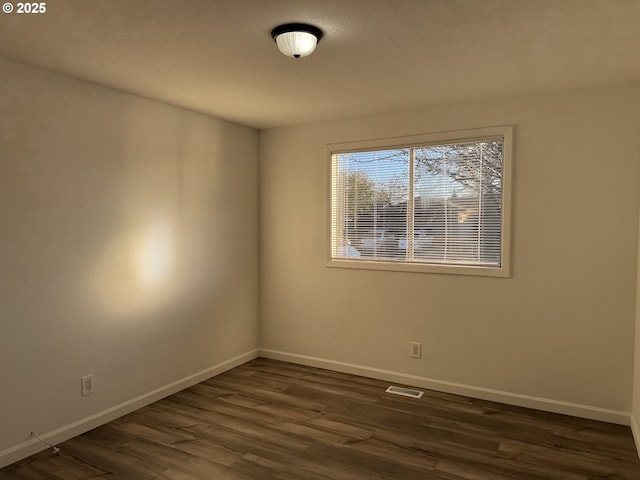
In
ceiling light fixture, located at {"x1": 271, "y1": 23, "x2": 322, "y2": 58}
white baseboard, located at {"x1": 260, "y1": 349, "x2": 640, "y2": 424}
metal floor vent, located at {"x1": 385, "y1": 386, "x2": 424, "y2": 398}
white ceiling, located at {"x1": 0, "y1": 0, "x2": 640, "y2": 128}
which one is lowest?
metal floor vent, located at {"x1": 385, "y1": 386, "x2": 424, "y2": 398}

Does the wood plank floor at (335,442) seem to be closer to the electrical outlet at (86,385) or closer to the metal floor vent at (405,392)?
the metal floor vent at (405,392)

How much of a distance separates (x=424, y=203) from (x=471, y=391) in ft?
5.47

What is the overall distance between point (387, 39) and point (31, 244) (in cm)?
250

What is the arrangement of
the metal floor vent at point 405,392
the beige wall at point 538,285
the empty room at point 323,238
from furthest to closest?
the metal floor vent at point 405,392
the beige wall at point 538,285
the empty room at point 323,238

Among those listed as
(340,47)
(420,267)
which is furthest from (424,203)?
(340,47)

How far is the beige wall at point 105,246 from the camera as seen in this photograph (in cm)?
271

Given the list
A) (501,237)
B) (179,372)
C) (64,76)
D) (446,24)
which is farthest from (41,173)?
(501,237)

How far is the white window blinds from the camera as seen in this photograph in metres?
3.66

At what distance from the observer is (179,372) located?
3871 millimetres

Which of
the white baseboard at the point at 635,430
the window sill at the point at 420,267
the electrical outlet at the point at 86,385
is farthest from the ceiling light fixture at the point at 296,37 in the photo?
the white baseboard at the point at 635,430

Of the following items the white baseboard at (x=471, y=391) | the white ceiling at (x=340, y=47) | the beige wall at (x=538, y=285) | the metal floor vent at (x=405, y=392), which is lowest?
the metal floor vent at (x=405, y=392)

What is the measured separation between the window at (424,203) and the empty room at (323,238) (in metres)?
0.02

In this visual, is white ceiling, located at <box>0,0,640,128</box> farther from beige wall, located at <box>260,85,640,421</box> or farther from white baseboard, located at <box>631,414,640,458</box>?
white baseboard, located at <box>631,414,640,458</box>

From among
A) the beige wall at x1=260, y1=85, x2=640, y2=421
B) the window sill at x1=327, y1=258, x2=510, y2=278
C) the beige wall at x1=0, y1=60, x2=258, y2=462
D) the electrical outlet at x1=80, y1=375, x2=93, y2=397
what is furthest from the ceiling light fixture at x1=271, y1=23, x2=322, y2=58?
the electrical outlet at x1=80, y1=375, x2=93, y2=397
